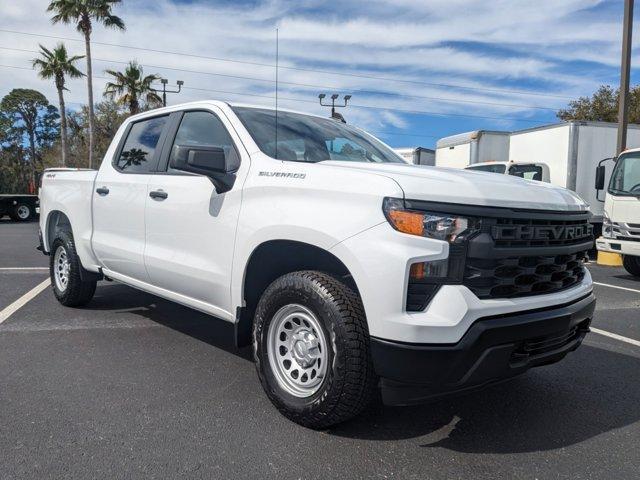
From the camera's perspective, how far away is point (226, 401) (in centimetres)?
355

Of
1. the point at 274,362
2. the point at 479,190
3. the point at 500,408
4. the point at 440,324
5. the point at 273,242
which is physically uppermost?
the point at 479,190

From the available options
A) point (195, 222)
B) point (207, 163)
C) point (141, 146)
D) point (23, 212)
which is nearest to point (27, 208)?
point (23, 212)

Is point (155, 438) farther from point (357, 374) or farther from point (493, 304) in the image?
point (493, 304)

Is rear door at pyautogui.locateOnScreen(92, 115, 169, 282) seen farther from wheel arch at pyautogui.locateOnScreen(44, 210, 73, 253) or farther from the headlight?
the headlight

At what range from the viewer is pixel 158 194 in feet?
13.8

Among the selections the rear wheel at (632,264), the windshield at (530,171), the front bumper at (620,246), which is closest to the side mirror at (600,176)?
the front bumper at (620,246)

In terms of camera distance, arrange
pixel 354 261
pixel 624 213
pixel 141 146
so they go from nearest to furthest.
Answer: pixel 354 261, pixel 141 146, pixel 624 213

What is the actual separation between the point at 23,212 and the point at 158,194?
22944 millimetres

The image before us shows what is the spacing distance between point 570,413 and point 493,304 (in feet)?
4.23

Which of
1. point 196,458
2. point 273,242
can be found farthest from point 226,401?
point 273,242

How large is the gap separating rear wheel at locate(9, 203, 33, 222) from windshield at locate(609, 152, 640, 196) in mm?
22791

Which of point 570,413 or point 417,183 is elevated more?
point 417,183

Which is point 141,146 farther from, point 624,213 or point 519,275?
point 624,213

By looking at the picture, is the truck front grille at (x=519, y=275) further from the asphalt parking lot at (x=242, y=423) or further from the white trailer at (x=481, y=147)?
the white trailer at (x=481, y=147)
